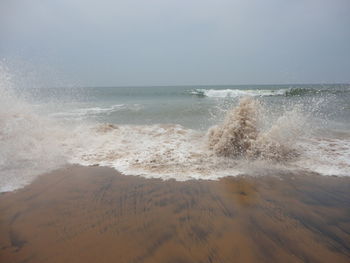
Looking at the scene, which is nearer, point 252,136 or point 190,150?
point 252,136

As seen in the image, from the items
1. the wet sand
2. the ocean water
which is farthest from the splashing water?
the wet sand

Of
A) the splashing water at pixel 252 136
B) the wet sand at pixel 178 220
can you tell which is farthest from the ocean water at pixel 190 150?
the wet sand at pixel 178 220

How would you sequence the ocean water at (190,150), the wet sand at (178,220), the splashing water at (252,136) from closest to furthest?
the wet sand at (178,220) → the ocean water at (190,150) → the splashing water at (252,136)

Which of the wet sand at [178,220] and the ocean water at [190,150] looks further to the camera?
the ocean water at [190,150]

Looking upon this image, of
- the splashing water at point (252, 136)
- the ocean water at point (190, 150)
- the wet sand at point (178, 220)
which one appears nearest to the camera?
the wet sand at point (178, 220)

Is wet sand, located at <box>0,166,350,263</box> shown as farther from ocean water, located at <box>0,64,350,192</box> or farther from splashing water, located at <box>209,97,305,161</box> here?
splashing water, located at <box>209,97,305,161</box>

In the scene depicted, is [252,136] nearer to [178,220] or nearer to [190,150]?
[190,150]

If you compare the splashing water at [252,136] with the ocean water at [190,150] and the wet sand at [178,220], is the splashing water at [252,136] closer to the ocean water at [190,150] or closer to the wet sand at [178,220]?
the ocean water at [190,150]

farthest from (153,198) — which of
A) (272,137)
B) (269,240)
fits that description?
(272,137)

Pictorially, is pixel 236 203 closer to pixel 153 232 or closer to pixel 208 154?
pixel 153 232

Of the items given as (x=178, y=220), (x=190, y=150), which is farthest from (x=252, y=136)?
(x=178, y=220)

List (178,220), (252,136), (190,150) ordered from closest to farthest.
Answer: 1. (178,220)
2. (252,136)
3. (190,150)

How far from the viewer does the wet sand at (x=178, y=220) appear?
1866 mm

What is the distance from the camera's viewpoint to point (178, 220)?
232 centimetres
